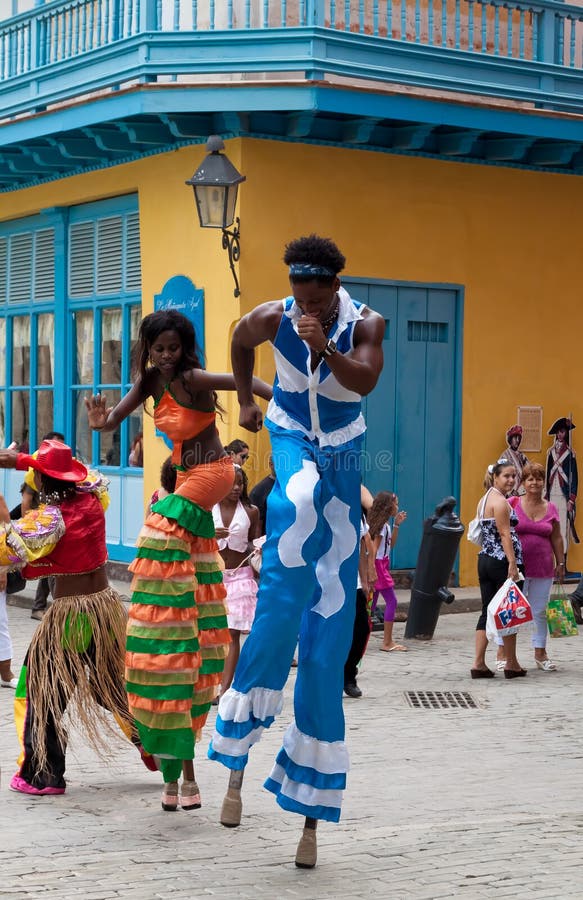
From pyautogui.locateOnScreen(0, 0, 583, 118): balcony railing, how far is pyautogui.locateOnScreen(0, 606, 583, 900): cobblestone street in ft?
Answer: 22.8

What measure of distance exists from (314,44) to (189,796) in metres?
8.81

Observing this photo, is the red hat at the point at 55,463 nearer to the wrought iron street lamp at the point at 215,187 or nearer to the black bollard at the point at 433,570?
the black bollard at the point at 433,570

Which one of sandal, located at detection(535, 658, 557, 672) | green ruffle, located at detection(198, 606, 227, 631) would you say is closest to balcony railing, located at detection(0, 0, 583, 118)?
sandal, located at detection(535, 658, 557, 672)

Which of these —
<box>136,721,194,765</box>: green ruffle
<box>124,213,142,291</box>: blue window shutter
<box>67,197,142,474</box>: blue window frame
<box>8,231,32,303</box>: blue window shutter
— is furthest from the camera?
<box>8,231,32,303</box>: blue window shutter

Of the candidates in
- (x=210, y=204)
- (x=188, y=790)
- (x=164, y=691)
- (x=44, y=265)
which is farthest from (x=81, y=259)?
(x=188, y=790)

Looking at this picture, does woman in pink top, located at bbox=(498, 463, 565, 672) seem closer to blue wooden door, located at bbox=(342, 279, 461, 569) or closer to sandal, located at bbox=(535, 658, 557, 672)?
sandal, located at bbox=(535, 658, 557, 672)

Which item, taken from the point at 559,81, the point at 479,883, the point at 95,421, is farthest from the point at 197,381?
the point at 559,81

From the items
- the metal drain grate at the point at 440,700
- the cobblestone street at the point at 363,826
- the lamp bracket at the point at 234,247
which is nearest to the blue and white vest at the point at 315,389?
the cobblestone street at the point at 363,826

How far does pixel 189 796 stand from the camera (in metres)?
5.94

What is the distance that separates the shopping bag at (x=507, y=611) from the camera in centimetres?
993

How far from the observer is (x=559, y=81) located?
14.9 metres

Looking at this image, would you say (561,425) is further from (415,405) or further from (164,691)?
(164,691)

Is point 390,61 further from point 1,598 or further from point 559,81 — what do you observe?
point 1,598

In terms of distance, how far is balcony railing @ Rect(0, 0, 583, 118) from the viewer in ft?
43.6
